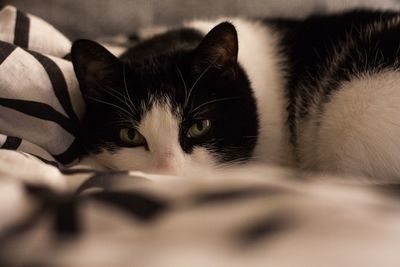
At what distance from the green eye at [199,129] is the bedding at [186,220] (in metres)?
0.26

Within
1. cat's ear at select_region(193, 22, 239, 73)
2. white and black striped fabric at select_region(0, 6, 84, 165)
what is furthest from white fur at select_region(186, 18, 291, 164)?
white and black striped fabric at select_region(0, 6, 84, 165)

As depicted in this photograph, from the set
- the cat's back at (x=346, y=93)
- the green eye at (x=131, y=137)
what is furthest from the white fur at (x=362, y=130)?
the green eye at (x=131, y=137)

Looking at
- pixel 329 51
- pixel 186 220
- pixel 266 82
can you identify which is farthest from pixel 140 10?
pixel 186 220

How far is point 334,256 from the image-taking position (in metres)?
0.42

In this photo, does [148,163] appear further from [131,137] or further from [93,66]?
[93,66]

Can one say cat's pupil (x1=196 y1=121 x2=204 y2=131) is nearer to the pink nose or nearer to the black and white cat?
the black and white cat

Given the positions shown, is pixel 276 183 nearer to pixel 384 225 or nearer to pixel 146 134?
pixel 384 225

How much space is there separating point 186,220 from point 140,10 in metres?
1.11

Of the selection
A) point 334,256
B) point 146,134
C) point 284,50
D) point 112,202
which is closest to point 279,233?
point 334,256

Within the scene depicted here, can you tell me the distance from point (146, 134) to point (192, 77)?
168mm

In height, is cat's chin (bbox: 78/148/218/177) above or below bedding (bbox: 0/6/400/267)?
above

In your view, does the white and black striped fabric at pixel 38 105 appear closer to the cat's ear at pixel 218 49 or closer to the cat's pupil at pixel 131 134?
the cat's pupil at pixel 131 134

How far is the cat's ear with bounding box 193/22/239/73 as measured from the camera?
90 centimetres

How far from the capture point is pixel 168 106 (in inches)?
35.5
